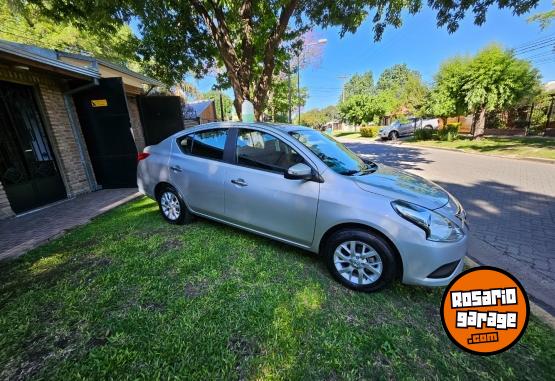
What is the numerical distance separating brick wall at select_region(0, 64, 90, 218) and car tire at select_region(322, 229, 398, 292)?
21.3ft

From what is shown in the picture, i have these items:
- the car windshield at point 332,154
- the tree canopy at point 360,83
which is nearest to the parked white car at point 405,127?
the car windshield at point 332,154

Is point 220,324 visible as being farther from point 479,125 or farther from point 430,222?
point 479,125

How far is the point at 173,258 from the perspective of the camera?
312cm

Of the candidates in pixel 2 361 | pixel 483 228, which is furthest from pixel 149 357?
pixel 483 228

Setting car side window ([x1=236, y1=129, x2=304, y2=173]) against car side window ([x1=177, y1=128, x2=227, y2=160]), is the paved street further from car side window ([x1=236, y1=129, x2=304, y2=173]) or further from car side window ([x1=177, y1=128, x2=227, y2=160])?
car side window ([x1=177, y1=128, x2=227, y2=160])

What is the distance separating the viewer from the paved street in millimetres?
2895

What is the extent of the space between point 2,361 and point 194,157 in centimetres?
259

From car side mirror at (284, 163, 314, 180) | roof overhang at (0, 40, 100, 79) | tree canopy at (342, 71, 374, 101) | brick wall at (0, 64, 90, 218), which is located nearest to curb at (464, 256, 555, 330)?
car side mirror at (284, 163, 314, 180)

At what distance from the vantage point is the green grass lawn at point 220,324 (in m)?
1.74

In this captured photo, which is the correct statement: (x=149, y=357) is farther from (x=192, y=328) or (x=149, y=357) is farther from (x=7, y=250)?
(x=7, y=250)

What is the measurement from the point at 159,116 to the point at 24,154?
15.1ft

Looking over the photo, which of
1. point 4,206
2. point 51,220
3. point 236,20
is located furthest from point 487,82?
point 4,206

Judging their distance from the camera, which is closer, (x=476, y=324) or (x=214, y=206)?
(x=476, y=324)

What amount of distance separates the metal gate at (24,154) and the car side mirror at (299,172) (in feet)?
19.0
